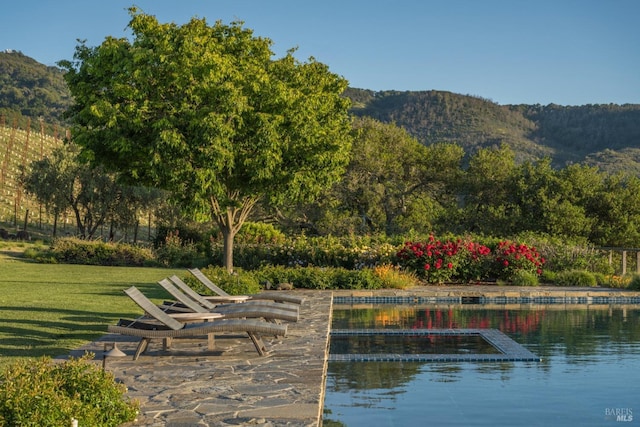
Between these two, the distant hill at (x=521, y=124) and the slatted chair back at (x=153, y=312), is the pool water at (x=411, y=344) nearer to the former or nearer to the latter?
the slatted chair back at (x=153, y=312)

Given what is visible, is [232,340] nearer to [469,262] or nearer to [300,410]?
[300,410]

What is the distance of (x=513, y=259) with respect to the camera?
22531 mm

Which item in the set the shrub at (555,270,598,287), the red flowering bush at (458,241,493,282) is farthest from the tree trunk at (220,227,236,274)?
the shrub at (555,270,598,287)

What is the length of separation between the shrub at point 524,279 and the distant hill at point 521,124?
1364 inches

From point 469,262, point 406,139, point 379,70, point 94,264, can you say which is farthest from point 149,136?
point 379,70

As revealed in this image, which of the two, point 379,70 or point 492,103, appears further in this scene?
point 492,103

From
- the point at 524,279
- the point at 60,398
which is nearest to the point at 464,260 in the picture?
the point at 524,279

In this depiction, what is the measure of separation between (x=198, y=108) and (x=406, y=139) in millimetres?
21076

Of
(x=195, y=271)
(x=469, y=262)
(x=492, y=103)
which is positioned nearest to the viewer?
(x=195, y=271)

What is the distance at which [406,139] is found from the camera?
37688mm

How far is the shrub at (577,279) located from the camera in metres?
22.2

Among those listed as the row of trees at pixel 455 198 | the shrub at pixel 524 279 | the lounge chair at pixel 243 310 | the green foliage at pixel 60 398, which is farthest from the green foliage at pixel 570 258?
the green foliage at pixel 60 398

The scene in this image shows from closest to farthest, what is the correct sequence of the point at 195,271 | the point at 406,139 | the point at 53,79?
the point at 195,271 < the point at 406,139 < the point at 53,79

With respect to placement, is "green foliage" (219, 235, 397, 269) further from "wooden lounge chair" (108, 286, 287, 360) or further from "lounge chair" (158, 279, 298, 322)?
"wooden lounge chair" (108, 286, 287, 360)
